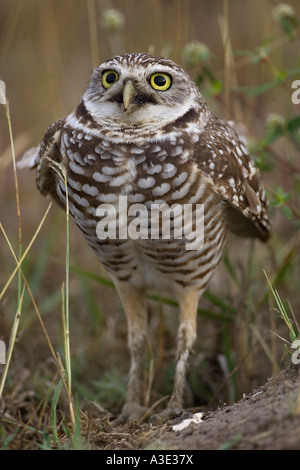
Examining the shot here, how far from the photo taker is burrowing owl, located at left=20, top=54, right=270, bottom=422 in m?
2.78

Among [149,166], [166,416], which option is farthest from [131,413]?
[149,166]

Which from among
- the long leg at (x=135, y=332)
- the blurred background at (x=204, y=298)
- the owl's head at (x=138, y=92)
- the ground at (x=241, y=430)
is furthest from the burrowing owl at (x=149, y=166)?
the ground at (x=241, y=430)

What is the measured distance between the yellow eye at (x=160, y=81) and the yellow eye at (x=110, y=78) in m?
0.16

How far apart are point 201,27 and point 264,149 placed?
5.26 m

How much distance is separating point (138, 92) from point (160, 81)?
0.45 ft

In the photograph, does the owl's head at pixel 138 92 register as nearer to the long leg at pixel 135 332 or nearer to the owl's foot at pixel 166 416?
the long leg at pixel 135 332

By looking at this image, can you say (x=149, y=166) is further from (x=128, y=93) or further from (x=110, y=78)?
(x=110, y=78)

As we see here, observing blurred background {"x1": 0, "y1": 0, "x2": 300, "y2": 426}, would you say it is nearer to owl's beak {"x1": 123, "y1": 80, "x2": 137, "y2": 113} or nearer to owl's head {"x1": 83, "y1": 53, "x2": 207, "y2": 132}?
owl's head {"x1": 83, "y1": 53, "x2": 207, "y2": 132}

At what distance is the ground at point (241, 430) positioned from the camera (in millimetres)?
2062

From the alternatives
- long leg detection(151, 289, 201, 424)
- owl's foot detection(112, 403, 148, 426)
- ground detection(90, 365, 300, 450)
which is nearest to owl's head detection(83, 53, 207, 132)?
long leg detection(151, 289, 201, 424)

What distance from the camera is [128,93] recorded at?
8.97 ft
